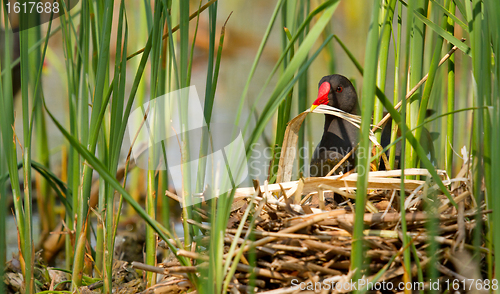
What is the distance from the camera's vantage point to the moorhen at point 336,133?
160 cm

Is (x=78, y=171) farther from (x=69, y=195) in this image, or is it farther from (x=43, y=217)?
(x=43, y=217)

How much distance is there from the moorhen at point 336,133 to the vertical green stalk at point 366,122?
815 mm

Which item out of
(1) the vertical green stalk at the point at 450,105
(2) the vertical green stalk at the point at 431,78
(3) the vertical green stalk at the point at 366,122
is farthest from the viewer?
(1) the vertical green stalk at the point at 450,105

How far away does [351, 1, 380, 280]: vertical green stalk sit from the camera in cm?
64

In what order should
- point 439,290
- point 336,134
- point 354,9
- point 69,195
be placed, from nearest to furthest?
point 439,290
point 69,195
point 336,134
point 354,9

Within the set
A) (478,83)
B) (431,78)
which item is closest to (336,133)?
(431,78)

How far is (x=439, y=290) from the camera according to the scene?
2.71 feet

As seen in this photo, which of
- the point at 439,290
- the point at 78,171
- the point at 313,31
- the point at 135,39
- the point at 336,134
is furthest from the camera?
the point at 135,39

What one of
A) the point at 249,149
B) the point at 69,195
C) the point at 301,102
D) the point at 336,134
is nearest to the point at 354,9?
the point at 336,134

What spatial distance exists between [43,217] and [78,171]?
127 centimetres

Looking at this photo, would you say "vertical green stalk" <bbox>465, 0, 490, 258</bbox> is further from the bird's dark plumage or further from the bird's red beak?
the bird's red beak

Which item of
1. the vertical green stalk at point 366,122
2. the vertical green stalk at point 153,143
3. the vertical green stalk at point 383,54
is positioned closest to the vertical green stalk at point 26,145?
the vertical green stalk at point 153,143

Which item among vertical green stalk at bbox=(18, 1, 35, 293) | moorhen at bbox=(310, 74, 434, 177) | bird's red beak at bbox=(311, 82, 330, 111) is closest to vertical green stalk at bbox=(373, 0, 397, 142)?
moorhen at bbox=(310, 74, 434, 177)

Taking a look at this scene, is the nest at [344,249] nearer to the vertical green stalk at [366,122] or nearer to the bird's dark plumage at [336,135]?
the vertical green stalk at [366,122]
